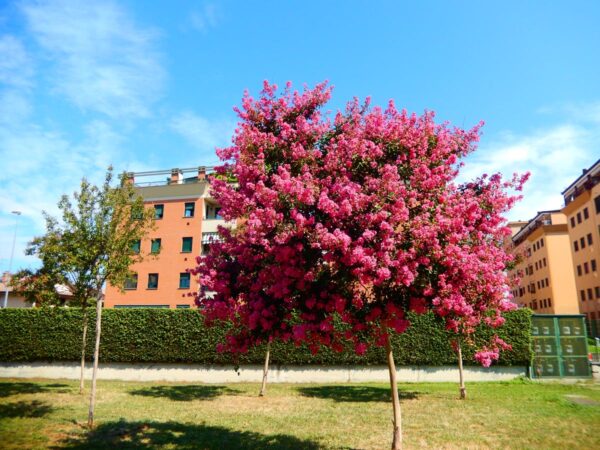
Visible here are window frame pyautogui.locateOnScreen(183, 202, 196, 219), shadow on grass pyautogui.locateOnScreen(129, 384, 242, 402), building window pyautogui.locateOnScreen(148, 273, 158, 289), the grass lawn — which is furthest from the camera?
window frame pyautogui.locateOnScreen(183, 202, 196, 219)

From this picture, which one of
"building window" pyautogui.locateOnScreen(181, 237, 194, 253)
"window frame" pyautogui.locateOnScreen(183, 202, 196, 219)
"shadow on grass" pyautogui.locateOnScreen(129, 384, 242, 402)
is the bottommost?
"shadow on grass" pyautogui.locateOnScreen(129, 384, 242, 402)

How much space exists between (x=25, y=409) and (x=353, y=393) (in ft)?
37.6

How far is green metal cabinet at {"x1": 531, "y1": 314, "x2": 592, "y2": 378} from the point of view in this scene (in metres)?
21.0

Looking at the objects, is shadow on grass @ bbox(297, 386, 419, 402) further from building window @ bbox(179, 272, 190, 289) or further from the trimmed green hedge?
building window @ bbox(179, 272, 190, 289)

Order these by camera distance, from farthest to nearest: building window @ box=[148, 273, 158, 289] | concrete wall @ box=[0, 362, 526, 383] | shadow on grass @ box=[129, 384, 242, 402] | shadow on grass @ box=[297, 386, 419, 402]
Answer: building window @ box=[148, 273, 158, 289] → concrete wall @ box=[0, 362, 526, 383] → shadow on grass @ box=[129, 384, 242, 402] → shadow on grass @ box=[297, 386, 419, 402]

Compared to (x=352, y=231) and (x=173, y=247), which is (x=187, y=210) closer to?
(x=173, y=247)

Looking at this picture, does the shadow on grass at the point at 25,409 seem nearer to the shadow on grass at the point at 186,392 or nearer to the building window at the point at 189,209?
the shadow on grass at the point at 186,392

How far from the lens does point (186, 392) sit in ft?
58.9

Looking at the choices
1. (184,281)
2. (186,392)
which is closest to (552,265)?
(184,281)

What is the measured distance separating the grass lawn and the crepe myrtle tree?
2.84 metres

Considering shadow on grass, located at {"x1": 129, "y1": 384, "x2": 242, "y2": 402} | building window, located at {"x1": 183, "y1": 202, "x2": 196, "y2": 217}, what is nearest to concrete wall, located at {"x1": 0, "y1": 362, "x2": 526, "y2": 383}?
shadow on grass, located at {"x1": 129, "y1": 384, "x2": 242, "y2": 402}

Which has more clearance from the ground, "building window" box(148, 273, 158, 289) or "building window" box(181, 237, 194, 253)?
"building window" box(181, 237, 194, 253)

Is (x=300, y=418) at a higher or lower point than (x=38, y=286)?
lower

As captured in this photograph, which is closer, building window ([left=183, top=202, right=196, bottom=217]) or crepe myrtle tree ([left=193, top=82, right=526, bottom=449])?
crepe myrtle tree ([left=193, top=82, right=526, bottom=449])
